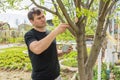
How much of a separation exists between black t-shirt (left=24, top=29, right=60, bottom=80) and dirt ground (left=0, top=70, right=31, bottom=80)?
204 inches

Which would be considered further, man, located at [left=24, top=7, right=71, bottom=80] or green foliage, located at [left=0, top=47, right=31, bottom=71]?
green foliage, located at [left=0, top=47, right=31, bottom=71]

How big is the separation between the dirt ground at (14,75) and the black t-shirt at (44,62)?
5.19 metres

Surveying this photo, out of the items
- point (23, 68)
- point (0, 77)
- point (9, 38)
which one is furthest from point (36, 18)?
point (9, 38)

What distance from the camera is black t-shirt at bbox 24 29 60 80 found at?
10.1 feet

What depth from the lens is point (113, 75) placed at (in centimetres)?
738

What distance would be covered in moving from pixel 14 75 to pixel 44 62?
19.9ft

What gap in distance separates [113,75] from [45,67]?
14.8 ft

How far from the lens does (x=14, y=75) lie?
9.00 m

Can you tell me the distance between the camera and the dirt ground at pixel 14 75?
851cm

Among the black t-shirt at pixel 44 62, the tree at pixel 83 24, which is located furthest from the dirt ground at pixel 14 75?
the tree at pixel 83 24

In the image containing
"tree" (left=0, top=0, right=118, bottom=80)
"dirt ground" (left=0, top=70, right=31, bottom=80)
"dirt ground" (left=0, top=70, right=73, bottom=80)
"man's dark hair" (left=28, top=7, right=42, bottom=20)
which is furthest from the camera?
"dirt ground" (left=0, top=70, right=31, bottom=80)

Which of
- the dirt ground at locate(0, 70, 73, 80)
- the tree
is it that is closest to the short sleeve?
the tree

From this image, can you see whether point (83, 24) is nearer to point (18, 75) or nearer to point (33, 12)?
point (33, 12)

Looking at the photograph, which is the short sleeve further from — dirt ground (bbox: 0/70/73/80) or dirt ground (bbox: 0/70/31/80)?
dirt ground (bbox: 0/70/31/80)
